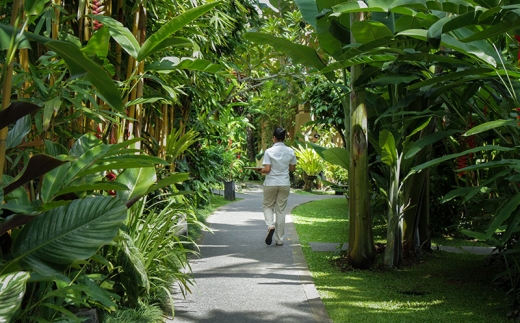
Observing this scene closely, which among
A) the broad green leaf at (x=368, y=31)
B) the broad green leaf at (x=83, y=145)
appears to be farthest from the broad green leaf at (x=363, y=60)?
the broad green leaf at (x=83, y=145)

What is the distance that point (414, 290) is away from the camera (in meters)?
6.02

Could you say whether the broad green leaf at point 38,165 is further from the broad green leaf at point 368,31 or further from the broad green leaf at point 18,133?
the broad green leaf at point 368,31

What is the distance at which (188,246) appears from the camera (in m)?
8.43

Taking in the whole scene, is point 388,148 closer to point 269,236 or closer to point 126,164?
point 269,236

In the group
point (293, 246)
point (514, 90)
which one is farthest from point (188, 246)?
point (514, 90)

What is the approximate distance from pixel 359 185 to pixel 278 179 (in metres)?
2.06

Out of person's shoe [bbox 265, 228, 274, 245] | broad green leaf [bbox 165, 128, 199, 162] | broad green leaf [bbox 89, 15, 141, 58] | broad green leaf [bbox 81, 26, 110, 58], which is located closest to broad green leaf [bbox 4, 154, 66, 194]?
broad green leaf [bbox 81, 26, 110, 58]

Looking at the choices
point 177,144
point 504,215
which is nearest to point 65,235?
point 504,215

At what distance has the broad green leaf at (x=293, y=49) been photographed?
6.26m

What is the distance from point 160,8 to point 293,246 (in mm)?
4029

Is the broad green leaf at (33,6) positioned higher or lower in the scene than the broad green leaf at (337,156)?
higher

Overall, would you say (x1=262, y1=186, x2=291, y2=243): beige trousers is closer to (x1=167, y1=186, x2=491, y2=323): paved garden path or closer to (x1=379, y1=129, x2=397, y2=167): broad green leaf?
(x1=167, y1=186, x2=491, y2=323): paved garden path

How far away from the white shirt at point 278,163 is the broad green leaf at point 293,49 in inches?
86.1

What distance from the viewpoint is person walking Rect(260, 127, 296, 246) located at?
28.1ft
